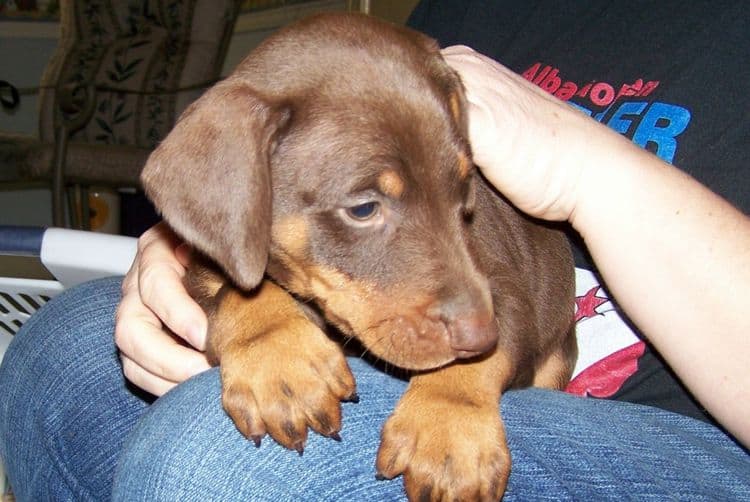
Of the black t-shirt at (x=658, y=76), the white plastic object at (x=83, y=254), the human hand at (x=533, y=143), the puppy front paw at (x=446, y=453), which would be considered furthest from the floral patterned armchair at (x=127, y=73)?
the puppy front paw at (x=446, y=453)

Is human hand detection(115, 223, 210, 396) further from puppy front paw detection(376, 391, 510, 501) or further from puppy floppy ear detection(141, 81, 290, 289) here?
puppy front paw detection(376, 391, 510, 501)

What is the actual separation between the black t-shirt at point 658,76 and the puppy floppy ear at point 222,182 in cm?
106

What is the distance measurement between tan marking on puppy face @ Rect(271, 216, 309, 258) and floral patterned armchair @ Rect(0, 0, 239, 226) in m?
3.93

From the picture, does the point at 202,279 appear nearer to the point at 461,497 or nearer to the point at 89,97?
the point at 461,497

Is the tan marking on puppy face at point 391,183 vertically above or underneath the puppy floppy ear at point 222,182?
above

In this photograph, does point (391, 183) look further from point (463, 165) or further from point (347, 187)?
point (463, 165)

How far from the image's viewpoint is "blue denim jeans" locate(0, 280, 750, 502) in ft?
4.70

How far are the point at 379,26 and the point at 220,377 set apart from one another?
0.91m

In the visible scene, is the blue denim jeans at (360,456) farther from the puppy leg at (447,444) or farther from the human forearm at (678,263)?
the human forearm at (678,263)

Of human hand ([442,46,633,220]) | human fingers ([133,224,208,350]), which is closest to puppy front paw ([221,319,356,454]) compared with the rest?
human fingers ([133,224,208,350])

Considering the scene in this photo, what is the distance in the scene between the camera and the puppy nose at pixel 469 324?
1.65 m

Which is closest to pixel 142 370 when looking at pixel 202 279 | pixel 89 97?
pixel 202 279

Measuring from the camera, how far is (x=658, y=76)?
220 cm

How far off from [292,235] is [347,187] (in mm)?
199
